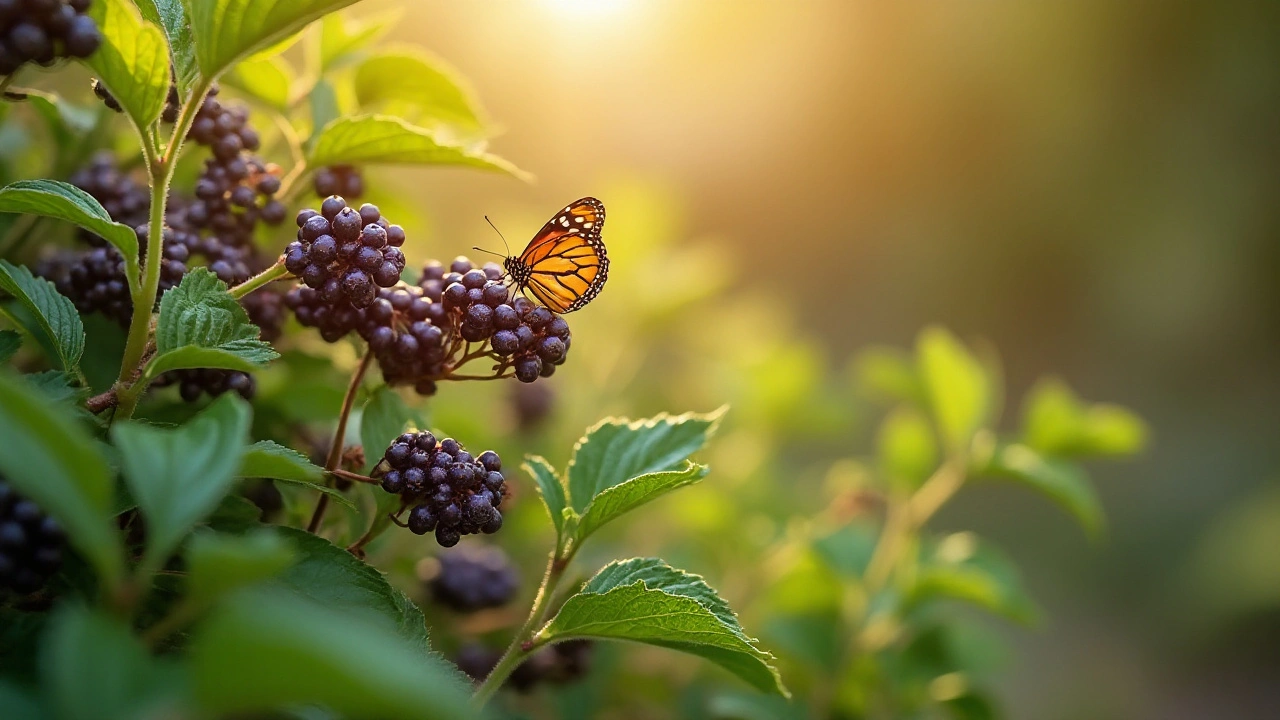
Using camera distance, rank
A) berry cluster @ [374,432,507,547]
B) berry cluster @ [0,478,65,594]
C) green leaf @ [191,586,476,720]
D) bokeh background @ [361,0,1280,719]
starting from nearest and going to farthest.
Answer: green leaf @ [191,586,476,720] < berry cluster @ [0,478,65,594] < berry cluster @ [374,432,507,547] < bokeh background @ [361,0,1280,719]

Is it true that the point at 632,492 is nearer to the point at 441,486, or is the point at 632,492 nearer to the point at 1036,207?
the point at 441,486

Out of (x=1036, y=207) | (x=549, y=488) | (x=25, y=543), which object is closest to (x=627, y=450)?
(x=549, y=488)

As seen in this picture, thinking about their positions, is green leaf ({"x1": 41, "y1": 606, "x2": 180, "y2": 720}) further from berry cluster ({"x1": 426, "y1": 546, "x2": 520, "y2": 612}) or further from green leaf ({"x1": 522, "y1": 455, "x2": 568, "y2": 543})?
Answer: berry cluster ({"x1": 426, "y1": 546, "x2": 520, "y2": 612})

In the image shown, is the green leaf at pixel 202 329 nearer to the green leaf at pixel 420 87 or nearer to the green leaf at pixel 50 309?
the green leaf at pixel 50 309

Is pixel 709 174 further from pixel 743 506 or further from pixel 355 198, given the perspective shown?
pixel 355 198

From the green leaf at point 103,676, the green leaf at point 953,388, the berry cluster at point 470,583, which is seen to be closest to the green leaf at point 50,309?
the green leaf at point 103,676

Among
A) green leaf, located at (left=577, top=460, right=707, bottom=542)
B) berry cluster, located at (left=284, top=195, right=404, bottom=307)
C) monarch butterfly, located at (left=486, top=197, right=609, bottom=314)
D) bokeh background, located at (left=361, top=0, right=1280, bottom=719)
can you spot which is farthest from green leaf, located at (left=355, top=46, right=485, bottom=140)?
bokeh background, located at (left=361, top=0, right=1280, bottom=719)

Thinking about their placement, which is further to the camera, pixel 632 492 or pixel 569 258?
pixel 569 258
